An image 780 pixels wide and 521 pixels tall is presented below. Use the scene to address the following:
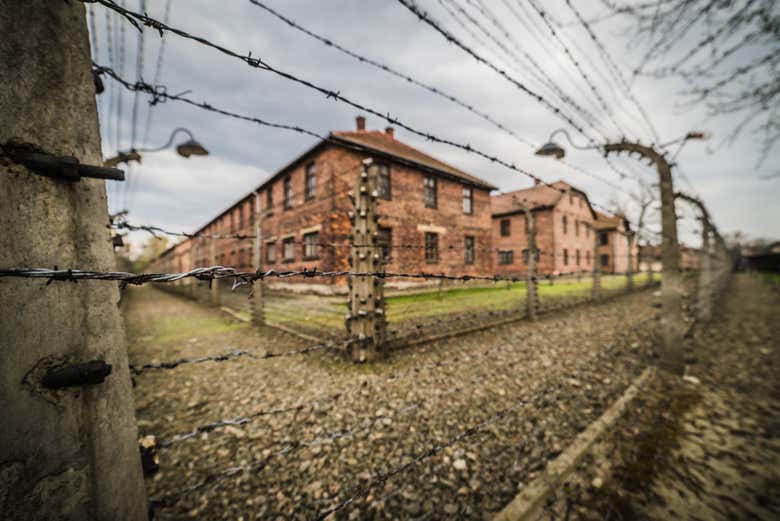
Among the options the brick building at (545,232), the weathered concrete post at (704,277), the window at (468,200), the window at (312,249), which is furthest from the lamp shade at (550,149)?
the brick building at (545,232)

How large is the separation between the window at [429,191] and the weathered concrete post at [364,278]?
11497 millimetres

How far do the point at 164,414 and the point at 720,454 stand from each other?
571 centimetres

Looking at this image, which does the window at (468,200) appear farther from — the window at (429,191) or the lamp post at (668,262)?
the lamp post at (668,262)

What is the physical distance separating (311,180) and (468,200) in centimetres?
950

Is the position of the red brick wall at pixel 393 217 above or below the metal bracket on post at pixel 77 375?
above

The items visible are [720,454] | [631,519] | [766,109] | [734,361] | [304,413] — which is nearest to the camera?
[631,519]

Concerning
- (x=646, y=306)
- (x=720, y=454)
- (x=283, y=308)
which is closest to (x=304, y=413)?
(x=720, y=454)

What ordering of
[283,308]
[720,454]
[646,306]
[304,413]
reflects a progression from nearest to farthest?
[720,454]
[304,413]
[283,308]
[646,306]

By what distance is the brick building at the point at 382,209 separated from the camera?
Answer: 12.4 metres

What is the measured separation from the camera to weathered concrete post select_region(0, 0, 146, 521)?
826 millimetres

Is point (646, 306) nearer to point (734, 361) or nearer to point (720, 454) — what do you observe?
point (734, 361)

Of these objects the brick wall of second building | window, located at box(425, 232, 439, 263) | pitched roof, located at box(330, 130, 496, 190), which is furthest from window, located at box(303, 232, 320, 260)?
the brick wall of second building

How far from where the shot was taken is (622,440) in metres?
2.78

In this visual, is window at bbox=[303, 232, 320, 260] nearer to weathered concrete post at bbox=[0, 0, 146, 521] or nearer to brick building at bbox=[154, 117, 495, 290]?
brick building at bbox=[154, 117, 495, 290]
